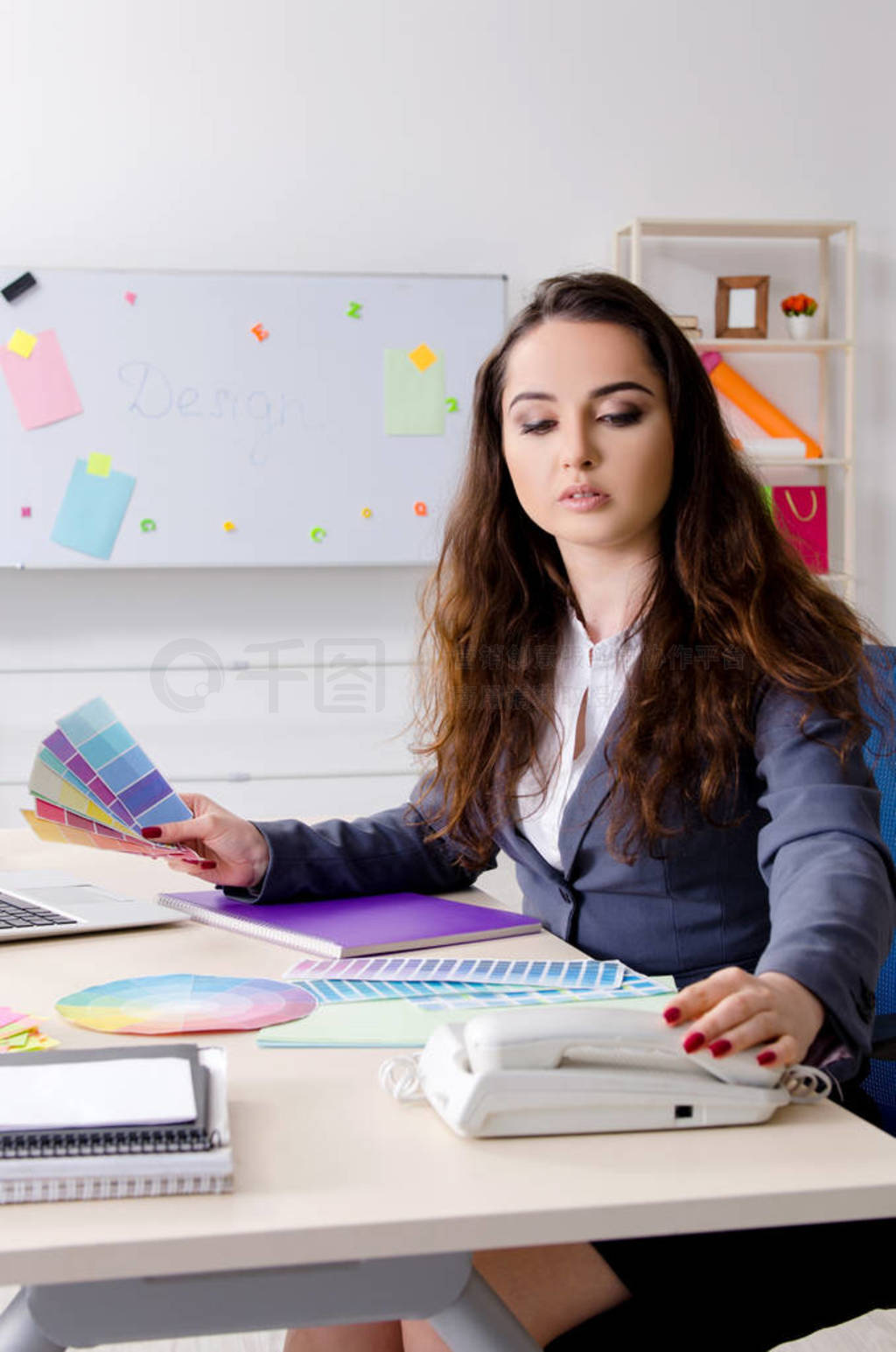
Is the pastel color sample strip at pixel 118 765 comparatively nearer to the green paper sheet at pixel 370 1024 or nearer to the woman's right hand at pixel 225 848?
the woman's right hand at pixel 225 848

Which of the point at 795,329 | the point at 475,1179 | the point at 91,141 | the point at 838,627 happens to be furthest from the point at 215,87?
the point at 475,1179

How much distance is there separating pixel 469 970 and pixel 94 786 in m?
0.40

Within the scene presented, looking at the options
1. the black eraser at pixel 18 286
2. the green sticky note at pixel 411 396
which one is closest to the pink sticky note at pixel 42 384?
the black eraser at pixel 18 286

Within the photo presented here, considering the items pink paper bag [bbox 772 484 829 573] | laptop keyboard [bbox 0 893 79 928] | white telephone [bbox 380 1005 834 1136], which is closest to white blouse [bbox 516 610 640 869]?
laptop keyboard [bbox 0 893 79 928]

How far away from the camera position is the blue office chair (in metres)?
1.32

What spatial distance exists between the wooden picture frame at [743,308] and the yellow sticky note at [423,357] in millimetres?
791

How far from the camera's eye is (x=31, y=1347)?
3.05ft

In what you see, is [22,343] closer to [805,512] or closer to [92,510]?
[92,510]

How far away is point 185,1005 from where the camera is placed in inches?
38.2

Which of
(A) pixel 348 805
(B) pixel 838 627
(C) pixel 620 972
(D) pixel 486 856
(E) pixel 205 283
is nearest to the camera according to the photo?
(C) pixel 620 972

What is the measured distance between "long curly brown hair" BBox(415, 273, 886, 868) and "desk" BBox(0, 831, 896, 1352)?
0.45 m

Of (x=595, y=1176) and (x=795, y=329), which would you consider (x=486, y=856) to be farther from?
(x=795, y=329)

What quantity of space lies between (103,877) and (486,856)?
44 cm

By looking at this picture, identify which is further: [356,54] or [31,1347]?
[356,54]
